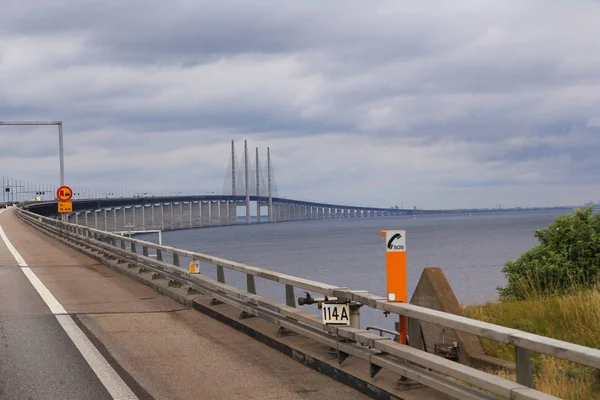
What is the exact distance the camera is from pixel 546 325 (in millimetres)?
14055

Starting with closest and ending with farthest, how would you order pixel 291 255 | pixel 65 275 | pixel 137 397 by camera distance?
pixel 137 397 < pixel 65 275 < pixel 291 255

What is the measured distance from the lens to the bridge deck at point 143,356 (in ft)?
27.1

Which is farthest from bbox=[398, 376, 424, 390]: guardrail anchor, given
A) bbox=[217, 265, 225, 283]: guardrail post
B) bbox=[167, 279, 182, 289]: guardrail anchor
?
bbox=[167, 279, 182, 289]: guardrail anchor

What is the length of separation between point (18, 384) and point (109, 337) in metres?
3.08

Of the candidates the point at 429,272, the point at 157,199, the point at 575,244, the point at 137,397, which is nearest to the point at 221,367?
the point at 137,397

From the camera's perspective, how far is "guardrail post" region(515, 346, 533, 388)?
588cm

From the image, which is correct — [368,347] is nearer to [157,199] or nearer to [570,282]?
[570,282]

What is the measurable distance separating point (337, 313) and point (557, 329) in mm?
6195

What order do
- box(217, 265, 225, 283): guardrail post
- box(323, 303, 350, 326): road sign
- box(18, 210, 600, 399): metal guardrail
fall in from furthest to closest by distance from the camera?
box(217, 265, 225, 283): guardrail post < box(323, 303, 350, 326): road sign < box(18, 210, 600, 399): metal guardrail

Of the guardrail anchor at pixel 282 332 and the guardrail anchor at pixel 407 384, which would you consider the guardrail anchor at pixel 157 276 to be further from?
the guardrail anchor at pixel 407 384

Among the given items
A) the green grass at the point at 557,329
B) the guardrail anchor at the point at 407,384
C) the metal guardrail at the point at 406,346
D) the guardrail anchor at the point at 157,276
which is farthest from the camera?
the guardrail anchor at the point at 157,276

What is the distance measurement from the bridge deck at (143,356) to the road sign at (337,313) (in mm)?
641

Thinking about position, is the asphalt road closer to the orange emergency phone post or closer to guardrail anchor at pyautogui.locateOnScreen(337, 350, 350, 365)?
guardrail anchor at pyautogui.locateOnScreen(337, 350, 350, 365)

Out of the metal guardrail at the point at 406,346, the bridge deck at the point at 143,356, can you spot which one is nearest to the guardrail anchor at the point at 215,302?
the metal guardrail at the point at 406,346
